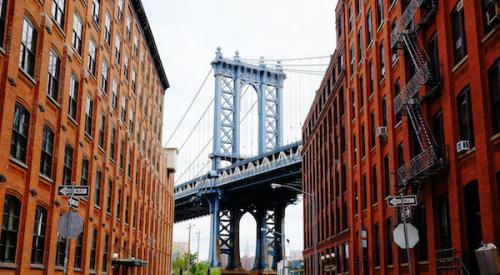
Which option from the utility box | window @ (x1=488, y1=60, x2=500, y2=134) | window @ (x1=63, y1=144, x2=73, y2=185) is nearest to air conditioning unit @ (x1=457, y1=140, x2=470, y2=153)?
window @ (x1=488, y1=60, x2=500, y2=134)

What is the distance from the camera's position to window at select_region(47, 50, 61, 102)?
2543 cm

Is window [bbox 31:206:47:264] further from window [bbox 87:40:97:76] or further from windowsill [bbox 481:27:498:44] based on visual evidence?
windowsill [bbox 481:27:498:44]

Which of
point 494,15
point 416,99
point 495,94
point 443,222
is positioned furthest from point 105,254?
point 494,15

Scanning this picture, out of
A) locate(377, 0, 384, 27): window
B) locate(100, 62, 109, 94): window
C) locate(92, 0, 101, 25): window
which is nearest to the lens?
Result: locate(92, 0, 101, 25): window

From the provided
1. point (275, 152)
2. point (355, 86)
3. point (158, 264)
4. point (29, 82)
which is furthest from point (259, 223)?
point (29, 82)

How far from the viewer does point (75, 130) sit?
95.7ft

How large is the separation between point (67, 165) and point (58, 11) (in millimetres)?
7168

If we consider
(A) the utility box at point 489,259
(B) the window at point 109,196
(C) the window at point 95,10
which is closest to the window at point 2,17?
(C) the window at point 95,10

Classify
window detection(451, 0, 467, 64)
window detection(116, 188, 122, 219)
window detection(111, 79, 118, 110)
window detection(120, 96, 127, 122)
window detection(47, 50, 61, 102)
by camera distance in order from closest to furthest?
window detection(451, 0, 467, 64)
window detection(47, 50, 61, 102)
window detection(111, 79, 118, 110)
window detection(116, 188, 122, 219)
window detection(120, 96, 127, 122)

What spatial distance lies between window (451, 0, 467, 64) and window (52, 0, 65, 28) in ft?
55.1

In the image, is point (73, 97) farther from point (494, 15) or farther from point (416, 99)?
point (494, 15)

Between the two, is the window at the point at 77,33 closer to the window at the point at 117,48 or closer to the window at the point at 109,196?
the window at the point at 117,48

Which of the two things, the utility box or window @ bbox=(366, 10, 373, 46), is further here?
window @ bbox=(366, 10, 373, 46)

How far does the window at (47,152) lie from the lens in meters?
24.7
